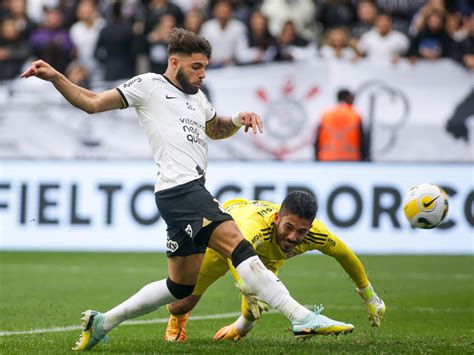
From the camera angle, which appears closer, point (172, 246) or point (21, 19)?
point (172, 246)

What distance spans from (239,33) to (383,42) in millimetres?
2767

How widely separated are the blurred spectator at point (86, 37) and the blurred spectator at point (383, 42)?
5.20 meters

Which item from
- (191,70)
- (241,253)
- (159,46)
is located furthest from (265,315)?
(159,46)

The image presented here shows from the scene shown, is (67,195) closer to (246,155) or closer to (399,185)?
(246,155)

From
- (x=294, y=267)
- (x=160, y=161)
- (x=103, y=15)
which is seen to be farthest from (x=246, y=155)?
(x=160, y=161)

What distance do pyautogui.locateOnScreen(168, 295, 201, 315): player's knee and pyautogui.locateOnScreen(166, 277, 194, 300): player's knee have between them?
32.7 inches

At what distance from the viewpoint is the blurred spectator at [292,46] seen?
1872cm

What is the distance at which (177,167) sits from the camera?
24.3 feet

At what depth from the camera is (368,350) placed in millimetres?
7371

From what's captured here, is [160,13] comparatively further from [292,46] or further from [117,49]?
[292,46]

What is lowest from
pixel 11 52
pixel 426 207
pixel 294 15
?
pixel 426 207

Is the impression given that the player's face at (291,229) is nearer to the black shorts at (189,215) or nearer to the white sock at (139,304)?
the black shorts at (189,215)

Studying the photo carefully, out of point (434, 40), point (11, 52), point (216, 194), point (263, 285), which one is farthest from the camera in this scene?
point (11, 52)

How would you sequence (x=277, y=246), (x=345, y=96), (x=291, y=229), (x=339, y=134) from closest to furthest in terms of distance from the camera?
(x=291, y=229), (x=277, y=246), (x=345, y=96), (x=339, y=134)
